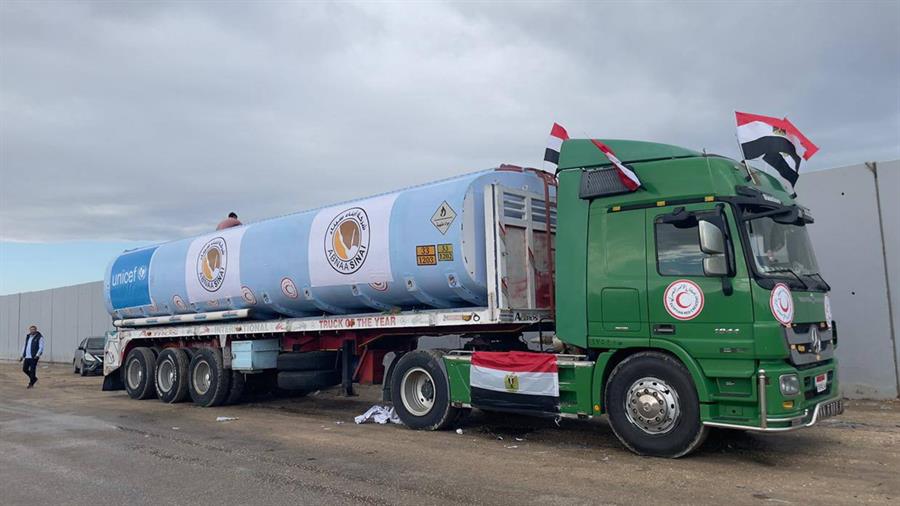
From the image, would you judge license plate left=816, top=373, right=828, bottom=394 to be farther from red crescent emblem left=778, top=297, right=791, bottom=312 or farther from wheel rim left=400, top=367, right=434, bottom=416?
wheel rim left=400, top=367, right=434, bottom=416

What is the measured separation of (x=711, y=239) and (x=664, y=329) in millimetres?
1070

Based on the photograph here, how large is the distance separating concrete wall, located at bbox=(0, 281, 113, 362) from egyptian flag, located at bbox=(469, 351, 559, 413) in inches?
1066

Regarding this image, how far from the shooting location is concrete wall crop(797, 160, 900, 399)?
37.7 ft

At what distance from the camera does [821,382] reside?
7137 mm

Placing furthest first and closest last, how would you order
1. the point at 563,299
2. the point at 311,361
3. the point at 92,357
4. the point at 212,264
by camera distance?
the point at 92,357 < the point at 212,264 < the point at 311,361 < the point at 563,299

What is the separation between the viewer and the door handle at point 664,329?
713 cm

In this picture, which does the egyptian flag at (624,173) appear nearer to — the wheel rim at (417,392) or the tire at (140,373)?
the wheel rim at (417,392)

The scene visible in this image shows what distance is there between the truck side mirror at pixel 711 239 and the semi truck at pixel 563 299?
23 mm

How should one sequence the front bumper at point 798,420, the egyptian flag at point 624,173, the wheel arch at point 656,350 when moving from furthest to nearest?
the egyptian flag at point 624,173 < the wheel arch at point 656,350 < the front bumper at point 798,420

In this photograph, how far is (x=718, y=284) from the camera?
688 cm

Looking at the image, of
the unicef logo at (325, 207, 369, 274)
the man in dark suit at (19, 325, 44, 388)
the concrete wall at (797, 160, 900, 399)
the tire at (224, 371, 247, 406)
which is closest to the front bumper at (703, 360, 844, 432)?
the unicef logo at (325, 207, 369, 274)

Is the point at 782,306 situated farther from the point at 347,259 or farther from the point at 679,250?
the point at 347,259

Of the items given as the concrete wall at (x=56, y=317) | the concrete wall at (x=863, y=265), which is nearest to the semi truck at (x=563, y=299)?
the concrete wall at (x=863, y=265)

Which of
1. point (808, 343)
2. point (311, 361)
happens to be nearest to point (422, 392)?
point (311, 361)
